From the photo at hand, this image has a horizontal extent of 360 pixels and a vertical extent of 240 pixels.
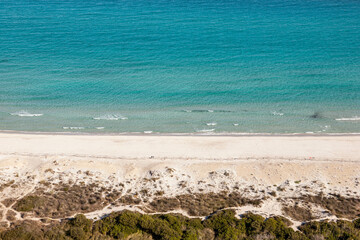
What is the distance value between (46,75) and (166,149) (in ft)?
89.5

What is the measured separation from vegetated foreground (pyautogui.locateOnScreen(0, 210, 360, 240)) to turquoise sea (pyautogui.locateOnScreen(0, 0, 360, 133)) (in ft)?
46.5

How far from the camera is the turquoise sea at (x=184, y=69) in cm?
3781

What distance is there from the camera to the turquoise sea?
3781 cm

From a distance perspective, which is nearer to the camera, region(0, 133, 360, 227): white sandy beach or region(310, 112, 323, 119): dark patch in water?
region(0, 133, 360, 227): white sandy beach

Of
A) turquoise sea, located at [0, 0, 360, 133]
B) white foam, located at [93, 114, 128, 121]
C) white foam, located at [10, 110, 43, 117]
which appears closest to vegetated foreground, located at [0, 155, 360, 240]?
turquoise sea, located at [0, 0, 360, 133]

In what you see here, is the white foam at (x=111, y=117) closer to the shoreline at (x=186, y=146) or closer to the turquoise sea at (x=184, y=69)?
the turquoise sea at (x=184, y=69)

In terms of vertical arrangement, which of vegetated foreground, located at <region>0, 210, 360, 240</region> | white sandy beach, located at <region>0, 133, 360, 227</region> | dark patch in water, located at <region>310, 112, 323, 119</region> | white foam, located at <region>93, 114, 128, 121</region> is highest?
white foam, located at <region>93, 114, 128, 121</region>

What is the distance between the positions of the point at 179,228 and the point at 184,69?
101ft

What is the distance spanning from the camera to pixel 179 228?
22.2 m

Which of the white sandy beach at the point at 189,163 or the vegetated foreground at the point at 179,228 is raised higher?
the white sandy beach at the point at 189,163

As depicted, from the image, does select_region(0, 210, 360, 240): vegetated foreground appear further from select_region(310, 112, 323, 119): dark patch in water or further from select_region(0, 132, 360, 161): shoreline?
select_region(310, 112, 323, 119): dark patch in water

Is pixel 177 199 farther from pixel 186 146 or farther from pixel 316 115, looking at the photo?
pixel 316 115

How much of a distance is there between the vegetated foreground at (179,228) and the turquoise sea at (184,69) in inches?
558

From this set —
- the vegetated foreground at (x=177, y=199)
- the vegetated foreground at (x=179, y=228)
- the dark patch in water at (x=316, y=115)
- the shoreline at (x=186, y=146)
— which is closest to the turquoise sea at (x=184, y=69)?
the dark patch in water at (x=316, y=115)
